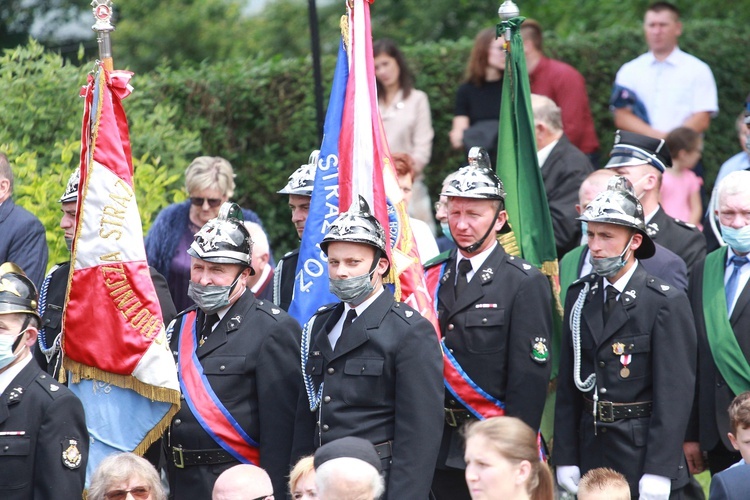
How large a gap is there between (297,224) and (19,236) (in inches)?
64.5

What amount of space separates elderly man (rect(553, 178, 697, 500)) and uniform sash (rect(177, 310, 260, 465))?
1.62m

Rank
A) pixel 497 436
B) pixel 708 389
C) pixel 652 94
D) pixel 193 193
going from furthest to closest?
pixel 652 94 < pixel 193 193 < pixel 708 389 < pixel 497 436

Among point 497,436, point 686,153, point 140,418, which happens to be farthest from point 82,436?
point 686,153

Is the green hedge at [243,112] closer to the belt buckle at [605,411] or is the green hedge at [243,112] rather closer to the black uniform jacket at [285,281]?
the black uniform jacket at [285,281]

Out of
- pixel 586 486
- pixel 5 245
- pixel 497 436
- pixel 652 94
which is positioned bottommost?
pixel 586 486

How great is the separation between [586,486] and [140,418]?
2.22 metres

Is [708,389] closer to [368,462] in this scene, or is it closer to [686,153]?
[368,462]

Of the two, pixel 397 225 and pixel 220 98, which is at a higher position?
pixel 220 98

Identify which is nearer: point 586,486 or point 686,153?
point 586,486

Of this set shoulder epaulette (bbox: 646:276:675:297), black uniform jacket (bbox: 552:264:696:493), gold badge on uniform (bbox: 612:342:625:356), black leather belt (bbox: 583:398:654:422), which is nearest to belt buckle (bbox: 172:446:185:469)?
black uniform jacket (bbox: 552:264:696:493)

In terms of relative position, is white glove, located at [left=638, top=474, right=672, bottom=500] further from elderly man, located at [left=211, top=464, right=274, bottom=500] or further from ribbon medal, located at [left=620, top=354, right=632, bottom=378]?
elderly man, located at [left=211, top=464, right=274, bottom=500]

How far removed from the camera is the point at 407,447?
241 inches

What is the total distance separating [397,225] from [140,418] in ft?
5.97

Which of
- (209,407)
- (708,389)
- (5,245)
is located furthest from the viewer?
(5,245)
